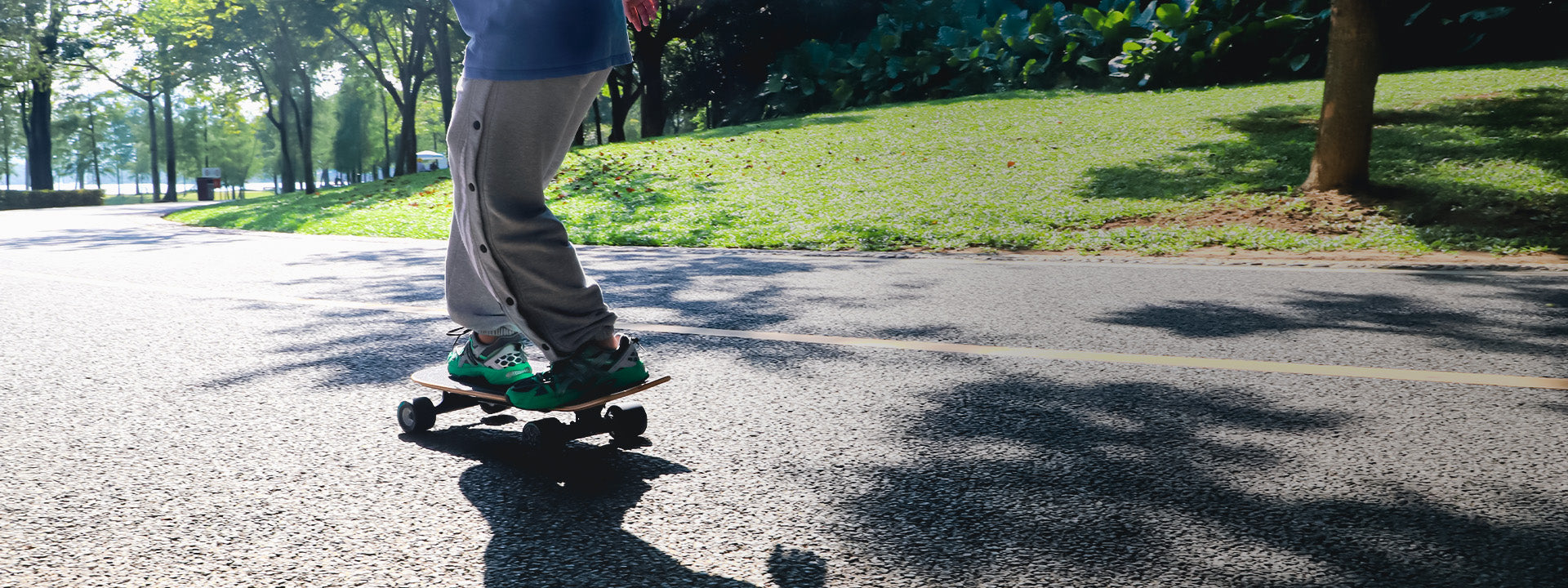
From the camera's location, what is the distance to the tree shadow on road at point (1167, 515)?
6.79 ft

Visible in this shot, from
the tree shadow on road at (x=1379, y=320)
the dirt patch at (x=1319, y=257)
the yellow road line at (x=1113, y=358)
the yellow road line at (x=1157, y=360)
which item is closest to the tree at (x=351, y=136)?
the dirt patch at (x=1319, y=257)

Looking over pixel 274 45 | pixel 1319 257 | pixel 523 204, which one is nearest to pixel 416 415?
pixel 523 204

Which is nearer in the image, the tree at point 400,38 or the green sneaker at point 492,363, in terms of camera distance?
the green sneaker at point 492,363

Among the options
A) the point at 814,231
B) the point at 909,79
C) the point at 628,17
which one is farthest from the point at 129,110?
the point at 628,17

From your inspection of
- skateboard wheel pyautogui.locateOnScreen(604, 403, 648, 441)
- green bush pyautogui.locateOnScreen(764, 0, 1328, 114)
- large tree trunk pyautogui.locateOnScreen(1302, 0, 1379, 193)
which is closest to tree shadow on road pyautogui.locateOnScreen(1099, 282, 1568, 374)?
skateboard wheel pyautogui.locateOnScreen(604, 403, 648, 441)

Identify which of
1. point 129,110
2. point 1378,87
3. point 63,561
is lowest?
point 63,561

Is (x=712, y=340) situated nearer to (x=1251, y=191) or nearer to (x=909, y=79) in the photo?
(x=1251, y=191)

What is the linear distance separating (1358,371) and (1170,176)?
31.0ft

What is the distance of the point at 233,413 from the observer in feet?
11.2

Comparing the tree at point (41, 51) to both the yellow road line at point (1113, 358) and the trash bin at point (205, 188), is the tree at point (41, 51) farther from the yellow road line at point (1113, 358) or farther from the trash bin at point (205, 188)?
the yellow road line at point (1113, 358)

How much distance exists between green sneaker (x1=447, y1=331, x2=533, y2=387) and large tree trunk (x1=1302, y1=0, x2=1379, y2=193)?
399 inches

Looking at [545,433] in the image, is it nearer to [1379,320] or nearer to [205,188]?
[1379,320]

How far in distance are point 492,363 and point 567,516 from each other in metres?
0.93

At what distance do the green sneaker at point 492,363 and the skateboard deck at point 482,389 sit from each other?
1.3 inches
